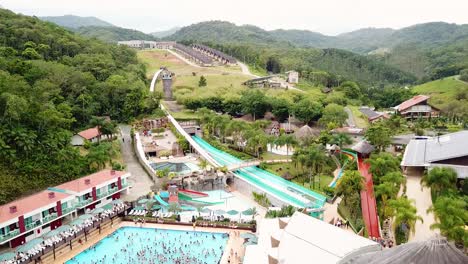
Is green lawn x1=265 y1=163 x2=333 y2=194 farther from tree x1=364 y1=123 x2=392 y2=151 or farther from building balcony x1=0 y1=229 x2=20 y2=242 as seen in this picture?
building balcony x1=0 y1=229 x2=20 y2=242

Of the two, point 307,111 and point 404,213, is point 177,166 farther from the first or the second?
point 307,111

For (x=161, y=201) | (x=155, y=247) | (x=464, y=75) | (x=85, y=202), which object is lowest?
(x=155, y=247)

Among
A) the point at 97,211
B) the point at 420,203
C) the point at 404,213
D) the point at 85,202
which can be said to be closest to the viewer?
the point at 404,213

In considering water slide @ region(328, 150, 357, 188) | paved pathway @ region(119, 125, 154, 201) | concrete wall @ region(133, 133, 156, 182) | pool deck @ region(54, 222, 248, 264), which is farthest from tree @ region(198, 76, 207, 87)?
pool deck @ region(54, 222, 248, 264)

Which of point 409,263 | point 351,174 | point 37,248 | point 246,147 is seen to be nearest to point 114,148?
point 246,147

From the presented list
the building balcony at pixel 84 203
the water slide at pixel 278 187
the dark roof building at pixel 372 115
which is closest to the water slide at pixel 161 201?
the building balcony at pixel 84 203

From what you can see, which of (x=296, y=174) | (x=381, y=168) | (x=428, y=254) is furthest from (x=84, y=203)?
(x=428, y=254)

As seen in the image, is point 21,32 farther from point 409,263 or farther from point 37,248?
point 409,263
